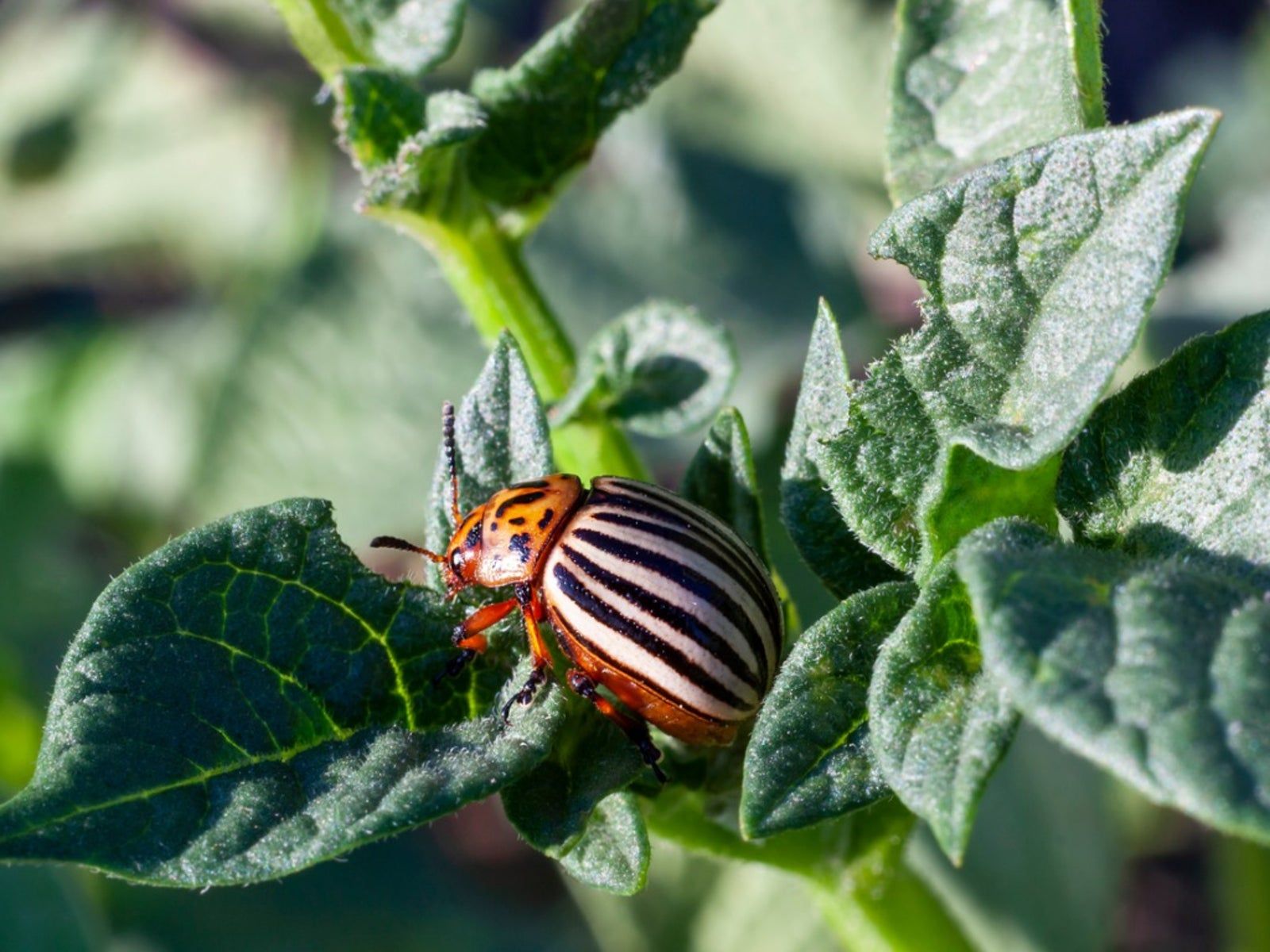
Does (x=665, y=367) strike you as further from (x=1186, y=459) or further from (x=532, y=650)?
(x=1186, y=459)

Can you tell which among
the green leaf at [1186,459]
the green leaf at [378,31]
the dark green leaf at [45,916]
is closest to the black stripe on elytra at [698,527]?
the green leaf at [1186,459]

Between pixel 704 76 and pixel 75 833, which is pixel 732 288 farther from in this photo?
pixel 75 833

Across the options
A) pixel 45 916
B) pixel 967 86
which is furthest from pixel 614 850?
pixel 45 916

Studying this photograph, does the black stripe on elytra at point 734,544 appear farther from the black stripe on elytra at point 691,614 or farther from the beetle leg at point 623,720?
the beetle leg at point 623,720

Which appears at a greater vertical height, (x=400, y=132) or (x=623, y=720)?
(x=400, y=132)

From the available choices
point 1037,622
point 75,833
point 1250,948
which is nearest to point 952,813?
point 1037,622
